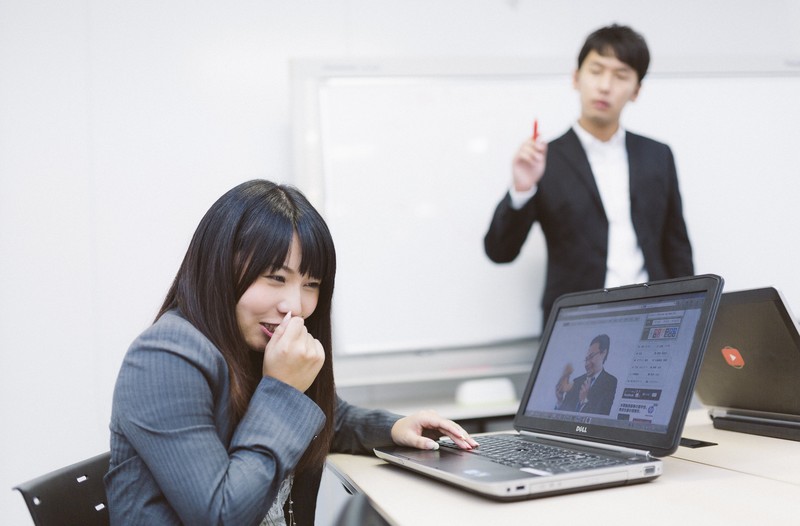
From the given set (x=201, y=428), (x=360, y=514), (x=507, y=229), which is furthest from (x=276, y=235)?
(x=507, y=229)

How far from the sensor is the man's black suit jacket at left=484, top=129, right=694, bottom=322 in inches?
89.2

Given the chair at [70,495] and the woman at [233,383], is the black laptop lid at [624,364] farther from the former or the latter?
the chair at [70,495]

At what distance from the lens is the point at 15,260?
2.22 metres

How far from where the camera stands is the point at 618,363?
1.08 m

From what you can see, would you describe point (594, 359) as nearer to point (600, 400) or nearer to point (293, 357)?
point (600, 400)

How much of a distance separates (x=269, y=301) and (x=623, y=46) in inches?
65.9

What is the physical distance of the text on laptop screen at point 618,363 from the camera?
0.99 m

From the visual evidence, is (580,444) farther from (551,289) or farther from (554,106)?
(554,106)

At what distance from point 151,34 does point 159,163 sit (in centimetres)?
43

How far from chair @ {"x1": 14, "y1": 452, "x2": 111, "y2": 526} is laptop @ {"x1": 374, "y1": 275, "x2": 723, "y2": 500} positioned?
43cm

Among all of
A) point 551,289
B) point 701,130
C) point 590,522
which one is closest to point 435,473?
point 590,522

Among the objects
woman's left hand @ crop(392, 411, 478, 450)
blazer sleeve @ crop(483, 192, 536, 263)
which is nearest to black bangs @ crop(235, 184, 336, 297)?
→ woman's left hand @ crop(392, 411, 478, 450)

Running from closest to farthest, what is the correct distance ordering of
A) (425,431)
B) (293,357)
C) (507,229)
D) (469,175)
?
(293,357) < (425,431) < (507,229) < (469,175)

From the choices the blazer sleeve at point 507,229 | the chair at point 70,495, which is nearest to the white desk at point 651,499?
the chair at point 70,495
